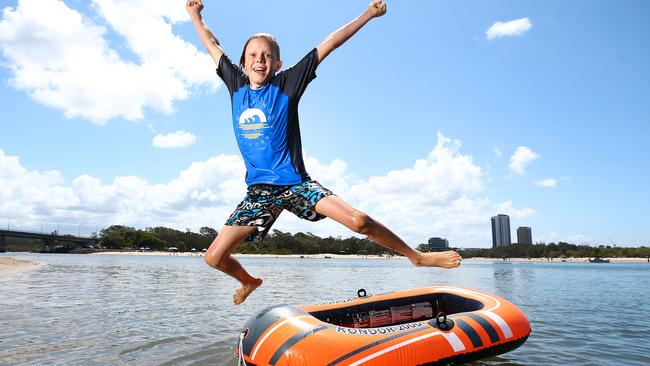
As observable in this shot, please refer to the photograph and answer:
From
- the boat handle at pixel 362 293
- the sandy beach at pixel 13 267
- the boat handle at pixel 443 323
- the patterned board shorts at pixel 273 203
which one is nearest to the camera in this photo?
the patterned board shorts at pixel 273 203

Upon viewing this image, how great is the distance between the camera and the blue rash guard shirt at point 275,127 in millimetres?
3672

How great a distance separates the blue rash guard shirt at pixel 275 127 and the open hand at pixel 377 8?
0.59 m

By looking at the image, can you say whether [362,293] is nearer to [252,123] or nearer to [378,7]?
[252,123]

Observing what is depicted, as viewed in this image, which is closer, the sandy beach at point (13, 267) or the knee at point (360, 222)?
the knee at point (360, 222)

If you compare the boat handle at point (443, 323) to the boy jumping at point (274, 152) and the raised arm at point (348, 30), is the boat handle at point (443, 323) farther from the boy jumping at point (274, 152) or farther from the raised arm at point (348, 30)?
the raised arm at point (348, 30)

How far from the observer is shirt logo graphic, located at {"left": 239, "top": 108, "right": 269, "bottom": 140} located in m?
3.73

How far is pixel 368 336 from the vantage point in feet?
13.9

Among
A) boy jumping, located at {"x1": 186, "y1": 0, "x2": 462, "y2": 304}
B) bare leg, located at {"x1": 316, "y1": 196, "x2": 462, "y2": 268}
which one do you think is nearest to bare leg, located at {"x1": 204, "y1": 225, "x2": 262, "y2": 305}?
boy jumping, located at {"x1": 186, "y1": 0, "x2": 462, "y2": 304}

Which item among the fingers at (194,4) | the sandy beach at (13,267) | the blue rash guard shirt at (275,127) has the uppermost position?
the fingers at (194,4)

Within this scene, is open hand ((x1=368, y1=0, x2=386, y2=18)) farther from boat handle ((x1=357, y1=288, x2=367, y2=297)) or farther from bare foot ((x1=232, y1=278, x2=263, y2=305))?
boat handle ((x1=357, y1=288, x2=367, y2=297))

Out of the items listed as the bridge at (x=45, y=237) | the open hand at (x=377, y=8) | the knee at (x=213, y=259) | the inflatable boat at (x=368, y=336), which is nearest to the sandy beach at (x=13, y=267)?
the inflatable boat at (x=368, y=336)

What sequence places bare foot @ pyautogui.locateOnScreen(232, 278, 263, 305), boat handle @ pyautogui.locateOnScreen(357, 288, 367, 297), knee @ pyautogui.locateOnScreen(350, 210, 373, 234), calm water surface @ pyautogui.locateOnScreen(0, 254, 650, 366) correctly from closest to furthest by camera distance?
1. knee @ pyautogui.locateOnScreen(350, 210, 373, 234)
2. bare foot @ pyautogui.locateOnScreen(232, 278, 263, 305)
3. calm water surface @ pyautogui.locateOnScreen(0, 254, 650, 366)
4. boat handle @ pyautogui.locateOnScreen(357, 288, 367, 297)

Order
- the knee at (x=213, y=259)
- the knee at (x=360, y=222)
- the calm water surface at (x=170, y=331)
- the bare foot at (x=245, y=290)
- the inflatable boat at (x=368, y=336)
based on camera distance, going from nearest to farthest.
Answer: the knee at (x=360, y=222), the knee at (x=213, y=259), the inflatable boat at (x=368, y=336), the bare foot at (x=245, y=290), the calm water surface at (x=170, y=331)

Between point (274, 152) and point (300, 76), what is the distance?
704 millimetres
